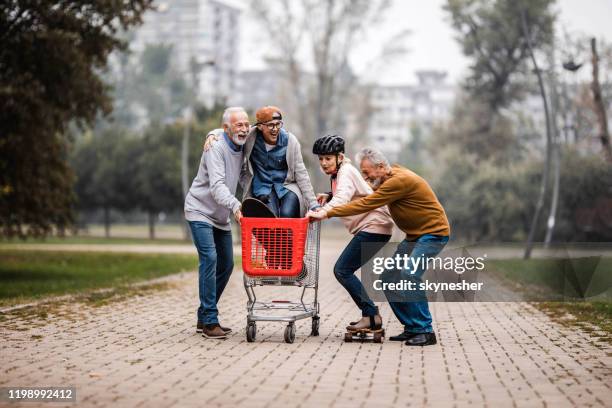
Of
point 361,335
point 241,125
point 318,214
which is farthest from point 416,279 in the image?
point 241,125

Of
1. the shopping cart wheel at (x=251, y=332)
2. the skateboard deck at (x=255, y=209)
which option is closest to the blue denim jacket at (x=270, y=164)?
the skateboard deck at (x=255, y=209)

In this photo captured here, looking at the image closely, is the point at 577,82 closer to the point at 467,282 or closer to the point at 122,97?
the point at 467,282

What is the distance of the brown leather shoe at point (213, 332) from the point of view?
1034 cm

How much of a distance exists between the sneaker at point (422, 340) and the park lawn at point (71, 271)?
6.35 m

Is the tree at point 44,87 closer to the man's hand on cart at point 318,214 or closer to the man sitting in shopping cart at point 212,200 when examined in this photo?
the man sitting in shopping cart at point 212,200

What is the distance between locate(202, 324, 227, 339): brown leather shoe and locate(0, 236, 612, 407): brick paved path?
0.09 m

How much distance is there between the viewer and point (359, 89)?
59.5m

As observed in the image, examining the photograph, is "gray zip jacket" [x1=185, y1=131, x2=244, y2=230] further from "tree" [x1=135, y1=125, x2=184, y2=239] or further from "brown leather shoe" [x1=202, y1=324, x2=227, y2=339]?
"tree" [x1=135, y1=125, x2=184, y2=239]

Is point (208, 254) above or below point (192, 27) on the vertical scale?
below

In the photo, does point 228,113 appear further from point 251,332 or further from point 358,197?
point 251,332

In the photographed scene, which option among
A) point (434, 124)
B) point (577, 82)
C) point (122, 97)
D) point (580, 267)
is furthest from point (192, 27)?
point (580, 267)

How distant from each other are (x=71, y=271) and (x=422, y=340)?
16.7 m

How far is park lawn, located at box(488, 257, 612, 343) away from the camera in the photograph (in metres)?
13.2

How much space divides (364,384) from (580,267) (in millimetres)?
9208
